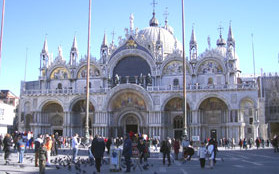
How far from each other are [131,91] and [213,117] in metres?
12.4

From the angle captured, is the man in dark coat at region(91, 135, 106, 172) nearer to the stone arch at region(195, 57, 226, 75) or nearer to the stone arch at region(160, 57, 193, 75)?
the stone arch at region(160, 57, 193, 75)

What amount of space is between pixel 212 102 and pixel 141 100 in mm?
10314

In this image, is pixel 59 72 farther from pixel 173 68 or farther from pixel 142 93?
pixel 173 68

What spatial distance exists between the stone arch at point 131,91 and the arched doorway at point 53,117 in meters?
9.23

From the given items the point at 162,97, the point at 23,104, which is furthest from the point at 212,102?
the point at 23,104

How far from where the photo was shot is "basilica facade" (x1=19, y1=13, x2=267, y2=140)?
48.3m

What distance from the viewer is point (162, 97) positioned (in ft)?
162

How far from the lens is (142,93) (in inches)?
1955

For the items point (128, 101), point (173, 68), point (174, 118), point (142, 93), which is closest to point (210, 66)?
point (173, 68)

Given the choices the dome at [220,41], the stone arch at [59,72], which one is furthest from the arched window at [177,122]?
the dome at [220,41]

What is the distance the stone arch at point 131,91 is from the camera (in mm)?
49403

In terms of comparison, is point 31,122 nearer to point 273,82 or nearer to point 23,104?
point 23,104

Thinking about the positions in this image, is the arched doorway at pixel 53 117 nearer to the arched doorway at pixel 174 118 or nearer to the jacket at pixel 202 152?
the arched doorway at pixel 174 118

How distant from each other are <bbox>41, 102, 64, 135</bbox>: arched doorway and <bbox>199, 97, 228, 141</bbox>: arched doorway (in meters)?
22.3
